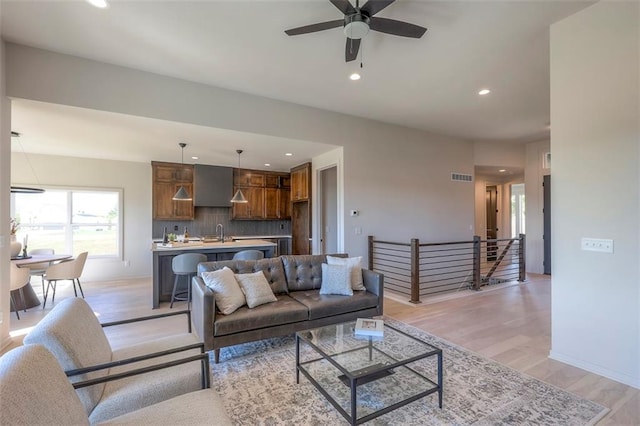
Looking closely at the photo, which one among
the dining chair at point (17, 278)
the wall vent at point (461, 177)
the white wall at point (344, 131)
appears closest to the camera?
the white wall at point (344, 131)

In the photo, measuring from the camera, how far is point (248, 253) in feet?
15.2

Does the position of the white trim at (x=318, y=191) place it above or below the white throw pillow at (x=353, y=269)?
above

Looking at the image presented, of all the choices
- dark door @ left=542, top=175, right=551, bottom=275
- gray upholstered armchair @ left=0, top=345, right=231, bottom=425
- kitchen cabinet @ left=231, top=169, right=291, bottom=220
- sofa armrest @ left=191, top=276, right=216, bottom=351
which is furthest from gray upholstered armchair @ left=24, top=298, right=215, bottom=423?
dark door @ left=542, top=175, right=551, bottom=275

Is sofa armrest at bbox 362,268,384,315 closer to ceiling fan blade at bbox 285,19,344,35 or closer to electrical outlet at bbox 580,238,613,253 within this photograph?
electrical outlet at bbox 580,238,613,253

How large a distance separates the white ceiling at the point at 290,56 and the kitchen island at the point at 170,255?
1.77 m

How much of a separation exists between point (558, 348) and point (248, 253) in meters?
3.95

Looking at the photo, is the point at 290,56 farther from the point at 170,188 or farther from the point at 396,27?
the point at 170,188

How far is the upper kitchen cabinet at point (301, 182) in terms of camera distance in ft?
21.4

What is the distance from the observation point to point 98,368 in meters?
1.49

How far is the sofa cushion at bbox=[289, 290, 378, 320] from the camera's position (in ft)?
10.3

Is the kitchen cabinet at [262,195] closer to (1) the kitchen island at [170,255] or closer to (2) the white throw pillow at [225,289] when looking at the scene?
(1) the kitchen island at [170,255]

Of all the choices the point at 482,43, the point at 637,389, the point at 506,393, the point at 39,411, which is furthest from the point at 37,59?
the point at 637,389

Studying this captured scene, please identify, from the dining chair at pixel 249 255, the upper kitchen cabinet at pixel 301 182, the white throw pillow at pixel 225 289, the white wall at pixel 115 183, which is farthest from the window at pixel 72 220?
the white throw pillow at pixel 225 289

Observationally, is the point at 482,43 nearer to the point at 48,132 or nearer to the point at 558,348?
the point at 558,348
